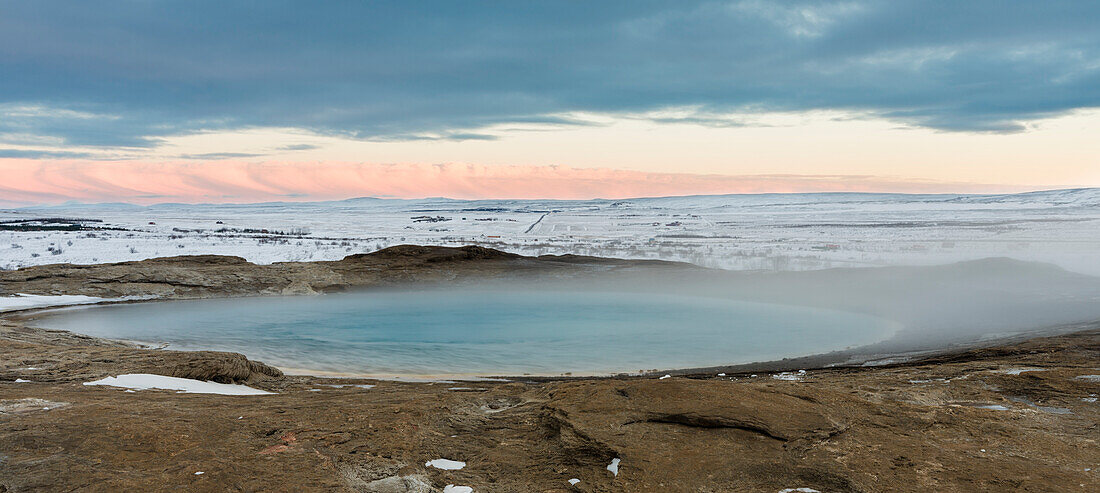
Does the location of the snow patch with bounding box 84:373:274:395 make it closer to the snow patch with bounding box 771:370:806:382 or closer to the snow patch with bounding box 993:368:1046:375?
the snow patch with bounding box 771:370:806:382

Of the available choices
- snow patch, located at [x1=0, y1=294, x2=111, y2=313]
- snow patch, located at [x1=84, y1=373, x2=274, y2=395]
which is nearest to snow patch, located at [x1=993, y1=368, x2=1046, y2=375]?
snow patch, located at [x1=84, y1=373, x2=274, y2=395]

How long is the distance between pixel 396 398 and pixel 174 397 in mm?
2276

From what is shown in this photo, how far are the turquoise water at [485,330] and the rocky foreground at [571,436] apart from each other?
4340 millimetres

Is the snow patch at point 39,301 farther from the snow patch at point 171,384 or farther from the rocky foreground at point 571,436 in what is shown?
the snow patch at point 171,384

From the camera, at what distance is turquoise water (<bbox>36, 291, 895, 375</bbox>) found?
12523mm

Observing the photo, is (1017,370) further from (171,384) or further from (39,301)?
(39,301)

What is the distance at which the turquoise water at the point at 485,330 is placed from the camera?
12.5 meters

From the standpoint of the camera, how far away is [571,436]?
5312mm

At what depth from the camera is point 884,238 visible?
46.2 metres

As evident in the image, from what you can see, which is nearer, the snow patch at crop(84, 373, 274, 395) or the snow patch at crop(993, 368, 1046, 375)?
the snow patch at crop(84, 373, 274, 395)

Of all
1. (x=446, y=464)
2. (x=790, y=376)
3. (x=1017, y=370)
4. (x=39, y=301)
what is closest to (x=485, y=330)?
(x=790, y=376)

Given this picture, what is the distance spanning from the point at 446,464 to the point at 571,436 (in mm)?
1021

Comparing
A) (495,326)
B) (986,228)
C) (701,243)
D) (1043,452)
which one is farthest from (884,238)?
(1043,452)

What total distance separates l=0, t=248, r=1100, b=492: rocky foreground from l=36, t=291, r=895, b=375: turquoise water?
4340mm
